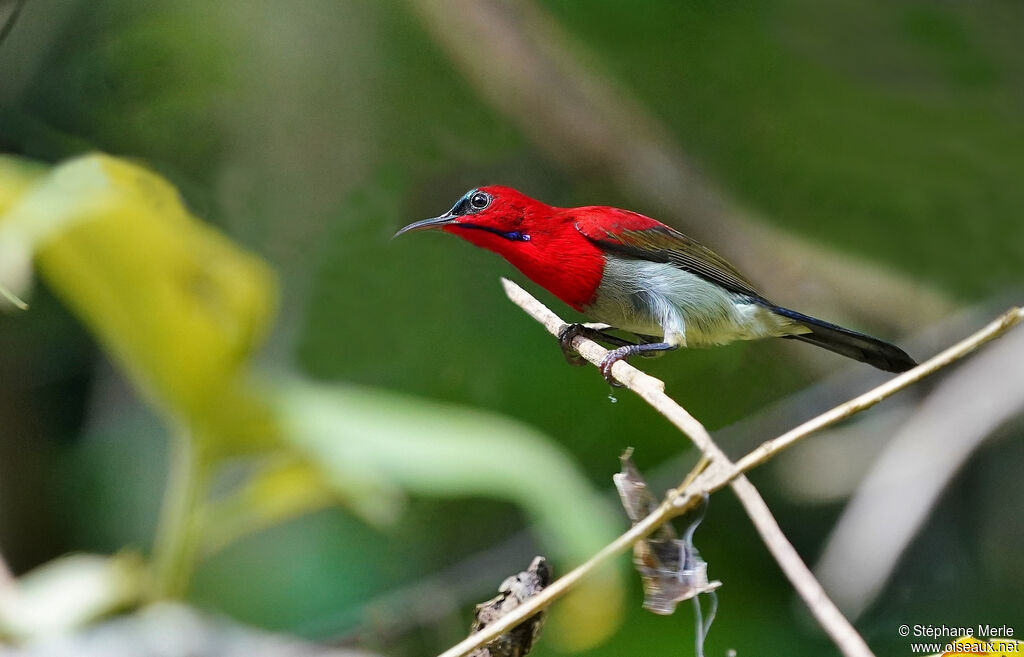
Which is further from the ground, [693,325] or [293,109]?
[293,109]

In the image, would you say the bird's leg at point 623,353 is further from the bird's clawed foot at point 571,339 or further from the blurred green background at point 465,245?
the blurred green background at point 465,245

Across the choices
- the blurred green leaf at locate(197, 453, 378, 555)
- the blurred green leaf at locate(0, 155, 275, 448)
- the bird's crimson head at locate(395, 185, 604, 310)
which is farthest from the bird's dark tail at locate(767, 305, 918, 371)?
the blurred green leaf at locate(0, 155, 275, 448)

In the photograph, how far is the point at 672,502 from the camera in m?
0.83

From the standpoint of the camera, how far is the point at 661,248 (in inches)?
59.0

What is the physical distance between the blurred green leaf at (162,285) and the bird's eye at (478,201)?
16.7 inches

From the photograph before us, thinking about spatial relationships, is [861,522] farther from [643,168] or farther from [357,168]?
[357,168]

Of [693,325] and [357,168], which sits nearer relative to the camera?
[693,325]

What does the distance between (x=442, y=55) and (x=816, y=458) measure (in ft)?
6.83

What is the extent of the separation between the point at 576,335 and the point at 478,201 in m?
0.37

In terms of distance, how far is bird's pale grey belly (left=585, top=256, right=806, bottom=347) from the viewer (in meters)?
1.43

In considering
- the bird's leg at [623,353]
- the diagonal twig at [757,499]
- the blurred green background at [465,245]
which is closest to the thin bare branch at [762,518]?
the diagonal twig at [757,499]

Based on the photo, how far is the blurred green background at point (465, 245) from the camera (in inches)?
101

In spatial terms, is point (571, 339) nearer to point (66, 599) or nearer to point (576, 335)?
point (576, 335)

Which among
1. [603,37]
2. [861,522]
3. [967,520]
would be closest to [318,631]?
[861,522]
